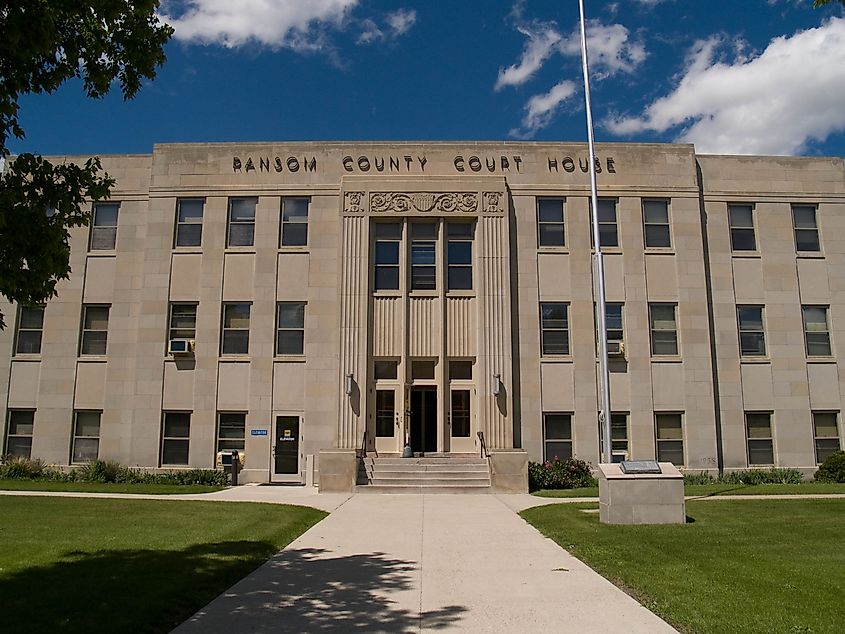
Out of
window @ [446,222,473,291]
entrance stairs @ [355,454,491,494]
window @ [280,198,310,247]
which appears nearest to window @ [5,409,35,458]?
window @ [280,198,310,247]

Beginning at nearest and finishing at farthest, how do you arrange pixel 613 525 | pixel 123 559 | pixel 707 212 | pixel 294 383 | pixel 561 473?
pixel 123 559 → pixel 613 525 → pixel 561 473 → pixel 294 383 → pixel 707 212

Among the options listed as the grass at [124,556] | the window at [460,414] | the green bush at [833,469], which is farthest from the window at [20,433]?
the green bush at [833,469]

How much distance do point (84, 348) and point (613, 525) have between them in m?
20.0

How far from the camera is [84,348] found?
2550 cm

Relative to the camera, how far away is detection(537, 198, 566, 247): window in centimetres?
2580

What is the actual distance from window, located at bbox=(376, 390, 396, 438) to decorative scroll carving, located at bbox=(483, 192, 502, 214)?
7260 mm

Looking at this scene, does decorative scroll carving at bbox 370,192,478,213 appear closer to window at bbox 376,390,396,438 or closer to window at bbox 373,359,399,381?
window at bbox 373,359,399,381

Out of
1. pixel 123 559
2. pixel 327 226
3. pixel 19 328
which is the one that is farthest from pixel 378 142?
pixel 123 559

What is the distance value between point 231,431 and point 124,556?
47.8ft

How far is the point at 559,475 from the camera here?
2253 cm

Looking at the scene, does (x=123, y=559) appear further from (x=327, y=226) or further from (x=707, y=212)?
(x=707, y=212)

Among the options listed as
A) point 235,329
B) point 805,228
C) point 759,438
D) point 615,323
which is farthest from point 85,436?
point 805,228

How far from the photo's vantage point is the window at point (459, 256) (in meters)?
25.3

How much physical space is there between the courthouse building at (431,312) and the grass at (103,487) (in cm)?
198
